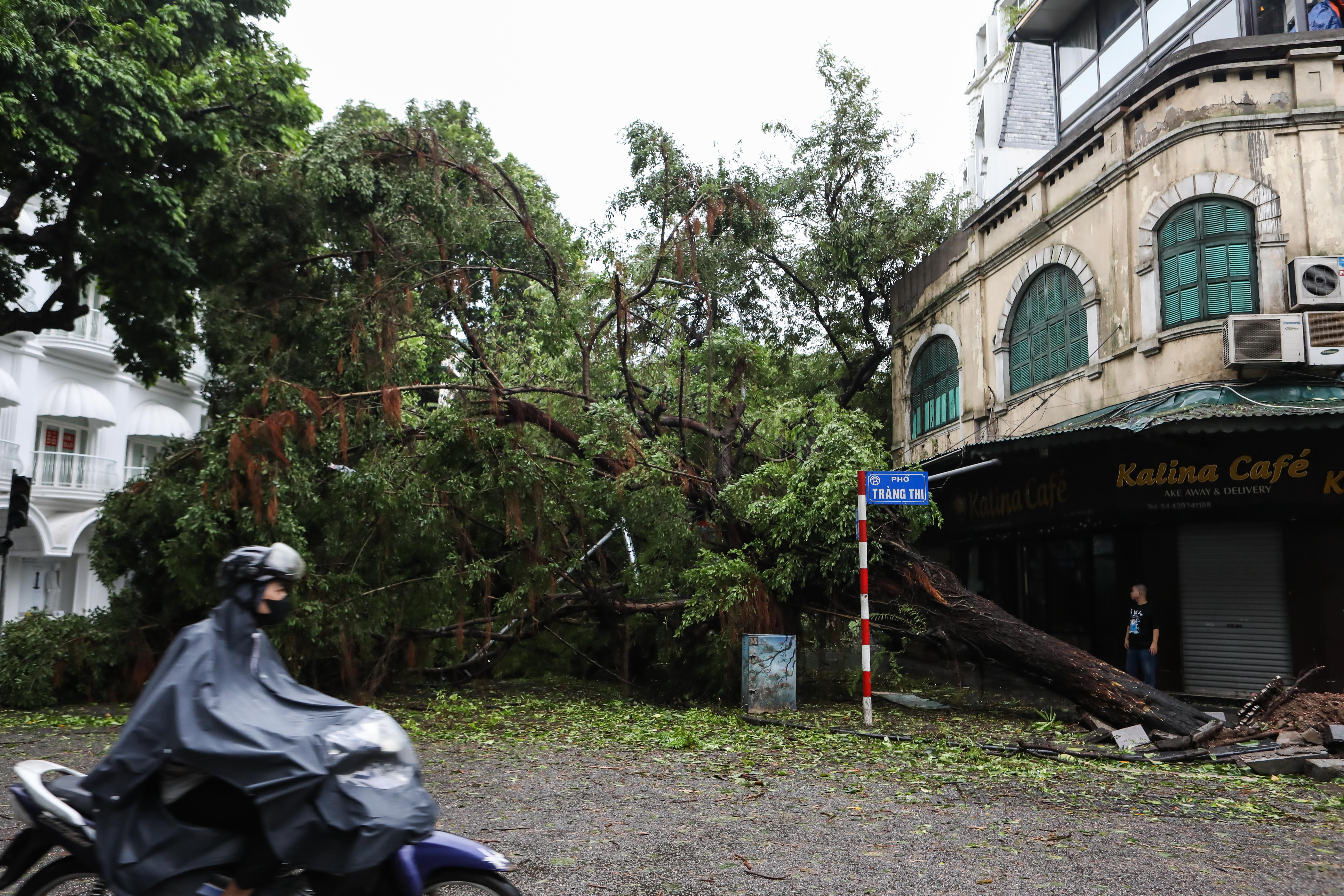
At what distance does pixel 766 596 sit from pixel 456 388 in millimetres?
4447

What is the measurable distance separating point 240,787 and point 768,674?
8399 mm

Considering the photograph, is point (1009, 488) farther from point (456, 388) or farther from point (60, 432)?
point (60, 432)

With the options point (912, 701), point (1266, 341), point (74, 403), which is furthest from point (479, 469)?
point (74, 403)

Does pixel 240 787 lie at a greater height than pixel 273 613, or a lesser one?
lesser

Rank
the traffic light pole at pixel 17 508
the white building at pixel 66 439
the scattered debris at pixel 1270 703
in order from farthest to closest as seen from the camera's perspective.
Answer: the white building at pixel 66 439 → the traffic light pole at pixel 17 508 → the scattered debris at pixel 1270 703

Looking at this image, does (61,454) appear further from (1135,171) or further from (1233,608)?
(1233,608)

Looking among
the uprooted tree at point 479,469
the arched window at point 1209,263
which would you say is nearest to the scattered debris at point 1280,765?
the uprooted tree at point 479,469

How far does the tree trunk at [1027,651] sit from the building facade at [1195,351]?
2980mm

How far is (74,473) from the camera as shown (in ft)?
86.0

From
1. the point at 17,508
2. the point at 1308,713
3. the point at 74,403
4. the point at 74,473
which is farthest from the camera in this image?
the point at 74,473


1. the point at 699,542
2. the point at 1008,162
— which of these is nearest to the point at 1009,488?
the point at 699,542

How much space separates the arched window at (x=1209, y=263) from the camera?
1290cm

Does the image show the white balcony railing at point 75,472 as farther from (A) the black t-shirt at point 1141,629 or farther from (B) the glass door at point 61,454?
(A) the black t-shirt at point 1141,629

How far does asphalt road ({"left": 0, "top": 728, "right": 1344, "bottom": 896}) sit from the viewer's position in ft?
15.5
